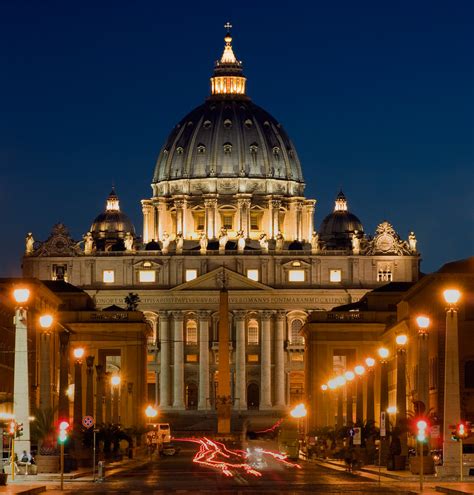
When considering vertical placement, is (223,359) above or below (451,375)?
above

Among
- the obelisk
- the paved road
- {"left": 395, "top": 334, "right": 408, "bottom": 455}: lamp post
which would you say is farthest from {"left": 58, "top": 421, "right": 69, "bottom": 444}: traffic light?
the obelisk

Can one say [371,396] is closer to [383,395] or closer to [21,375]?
[383,395]

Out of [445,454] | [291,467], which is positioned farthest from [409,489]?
[291,467]

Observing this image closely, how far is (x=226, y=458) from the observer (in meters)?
118

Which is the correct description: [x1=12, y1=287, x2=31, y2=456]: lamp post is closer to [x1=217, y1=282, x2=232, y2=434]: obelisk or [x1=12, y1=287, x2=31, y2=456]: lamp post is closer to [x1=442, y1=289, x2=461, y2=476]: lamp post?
[x1=442, y1=289, x2=461, y2=476]: lamp post

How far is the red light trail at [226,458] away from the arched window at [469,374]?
35.7 ft

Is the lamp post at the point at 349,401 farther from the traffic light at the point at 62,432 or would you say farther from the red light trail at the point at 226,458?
the traffic light at the point at 62,432

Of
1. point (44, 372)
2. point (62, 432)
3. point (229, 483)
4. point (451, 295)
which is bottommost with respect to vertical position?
point (229, 483)

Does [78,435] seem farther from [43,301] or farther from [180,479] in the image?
[43,301]

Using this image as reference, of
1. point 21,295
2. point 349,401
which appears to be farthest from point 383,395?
point 21,295

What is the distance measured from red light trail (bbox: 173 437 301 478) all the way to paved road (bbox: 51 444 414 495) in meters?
1.11

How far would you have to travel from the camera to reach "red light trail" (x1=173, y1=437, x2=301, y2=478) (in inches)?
3708

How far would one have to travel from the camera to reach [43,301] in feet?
472

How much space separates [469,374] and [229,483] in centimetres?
4023
